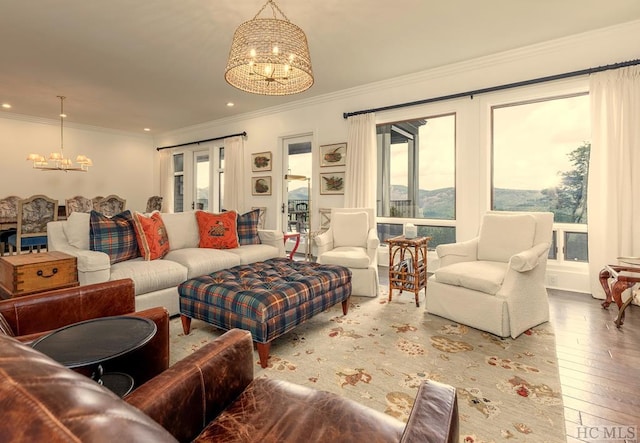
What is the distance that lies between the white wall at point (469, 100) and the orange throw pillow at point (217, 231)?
213cm

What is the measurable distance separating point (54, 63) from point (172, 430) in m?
5.16

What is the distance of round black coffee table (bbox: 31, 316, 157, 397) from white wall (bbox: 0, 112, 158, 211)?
7489 millimetres

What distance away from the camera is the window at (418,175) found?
455 centimetres

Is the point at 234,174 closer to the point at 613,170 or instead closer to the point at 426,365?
the point at 426,365

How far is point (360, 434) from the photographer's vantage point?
89cm

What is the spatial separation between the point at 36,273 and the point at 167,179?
21.0 ft

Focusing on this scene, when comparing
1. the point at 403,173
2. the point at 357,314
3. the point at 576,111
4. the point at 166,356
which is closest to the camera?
the point at 166,356

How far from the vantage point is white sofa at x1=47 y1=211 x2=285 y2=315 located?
8.66 feet

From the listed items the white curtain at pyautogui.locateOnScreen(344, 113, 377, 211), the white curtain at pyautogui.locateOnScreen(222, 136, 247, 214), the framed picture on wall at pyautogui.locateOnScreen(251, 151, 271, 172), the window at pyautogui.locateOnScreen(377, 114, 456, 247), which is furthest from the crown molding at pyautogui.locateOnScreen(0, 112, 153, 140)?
the window at pyautogui.locateOnScreen(377, 114, 456, 247)

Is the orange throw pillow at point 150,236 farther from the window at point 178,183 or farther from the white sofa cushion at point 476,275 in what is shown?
the window at point 178,183

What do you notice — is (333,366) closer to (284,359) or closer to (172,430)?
(284,359)

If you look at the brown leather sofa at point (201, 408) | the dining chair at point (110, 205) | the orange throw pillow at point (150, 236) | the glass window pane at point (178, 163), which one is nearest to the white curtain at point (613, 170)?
the brown leather sofa at point (201, 408)

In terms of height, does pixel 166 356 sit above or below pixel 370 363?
above

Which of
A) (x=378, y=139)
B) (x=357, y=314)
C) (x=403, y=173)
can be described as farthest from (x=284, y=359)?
(x=378, y=139)
